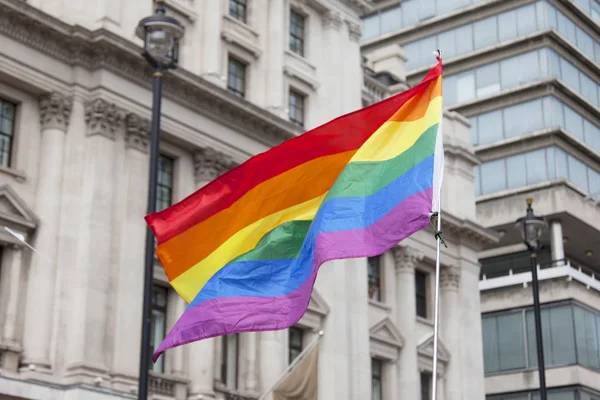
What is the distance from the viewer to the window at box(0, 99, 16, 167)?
3209 centimetres

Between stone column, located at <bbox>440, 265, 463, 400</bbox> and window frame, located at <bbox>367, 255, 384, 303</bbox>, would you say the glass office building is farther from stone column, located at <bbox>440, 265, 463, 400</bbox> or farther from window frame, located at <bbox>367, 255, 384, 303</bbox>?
window frame, located at <bbox>367, 255, 384, 303</bbox>

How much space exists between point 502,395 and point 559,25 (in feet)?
69.9

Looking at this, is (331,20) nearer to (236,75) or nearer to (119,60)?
(236,75)

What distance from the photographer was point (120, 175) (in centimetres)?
3391

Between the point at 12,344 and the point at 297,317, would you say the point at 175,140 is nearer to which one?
the point at 12,344

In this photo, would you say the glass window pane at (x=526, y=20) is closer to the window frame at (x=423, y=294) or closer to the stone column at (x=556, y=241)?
the stone column at (x=556, y=241)

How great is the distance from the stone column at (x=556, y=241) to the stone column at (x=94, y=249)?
110 feet

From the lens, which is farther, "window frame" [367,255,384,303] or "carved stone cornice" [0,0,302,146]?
"window frame" [367,255,384,303]

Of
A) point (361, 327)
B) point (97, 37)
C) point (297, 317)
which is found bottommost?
point (297, 317)

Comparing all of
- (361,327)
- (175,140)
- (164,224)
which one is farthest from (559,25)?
(164,224)

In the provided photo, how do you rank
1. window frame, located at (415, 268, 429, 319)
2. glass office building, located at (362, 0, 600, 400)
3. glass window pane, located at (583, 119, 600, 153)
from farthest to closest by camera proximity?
glass window pane, located at (583, 119, 600, 153) < glass office building, located at (362, 0, 600, 400) < window frame, located at (415, 268, 429, 319)

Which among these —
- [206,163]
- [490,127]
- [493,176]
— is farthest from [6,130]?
[490,127]

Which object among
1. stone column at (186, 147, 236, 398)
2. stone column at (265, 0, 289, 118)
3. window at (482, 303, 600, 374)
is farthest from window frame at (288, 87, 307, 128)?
window at (482, 303, 600, 374)

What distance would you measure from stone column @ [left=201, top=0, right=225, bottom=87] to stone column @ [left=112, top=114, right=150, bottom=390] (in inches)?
139
